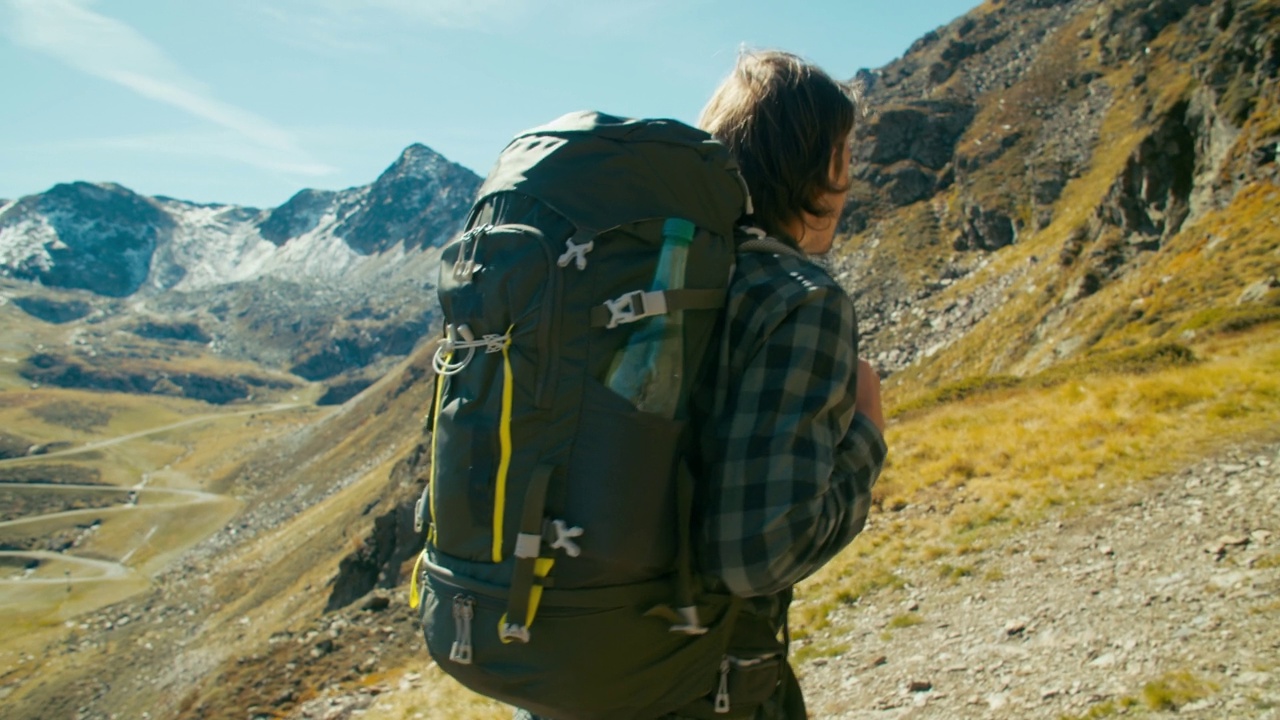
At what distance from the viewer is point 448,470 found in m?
2.61

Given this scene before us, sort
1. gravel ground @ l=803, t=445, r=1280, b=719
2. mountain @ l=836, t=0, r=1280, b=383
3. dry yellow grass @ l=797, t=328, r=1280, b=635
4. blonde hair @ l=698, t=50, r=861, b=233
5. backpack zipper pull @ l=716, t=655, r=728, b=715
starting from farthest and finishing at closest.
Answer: mountain @ l=836, t=0, r=1280, b=383 → dry yellow grass @ l=797, t=328, r=1280, b=635 → gravel ground @ l=803, t=445, r=1280, b=719 → blonde hair @ l=698, t=50, r=861, b=233 → backpack zipper pull @ l=716, t=655, r=728, b=715

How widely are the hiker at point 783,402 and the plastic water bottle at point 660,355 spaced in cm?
20

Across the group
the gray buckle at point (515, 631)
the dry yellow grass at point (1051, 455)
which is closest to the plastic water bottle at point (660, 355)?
the gray buckle at point (515, 631)

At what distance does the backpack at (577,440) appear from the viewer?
8.00 feet

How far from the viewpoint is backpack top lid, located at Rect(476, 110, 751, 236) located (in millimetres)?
2549

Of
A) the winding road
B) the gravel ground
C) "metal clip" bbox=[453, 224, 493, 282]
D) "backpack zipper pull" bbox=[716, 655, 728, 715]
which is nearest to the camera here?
"metal clip" bbox=[453, 224, 493, 282]

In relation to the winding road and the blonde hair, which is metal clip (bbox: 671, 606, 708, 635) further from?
the winding road

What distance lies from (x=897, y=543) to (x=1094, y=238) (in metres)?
37.9

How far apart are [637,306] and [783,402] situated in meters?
0.53

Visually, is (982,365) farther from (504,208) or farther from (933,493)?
(504,208)

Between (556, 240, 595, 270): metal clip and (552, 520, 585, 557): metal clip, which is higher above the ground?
(556, 240, 595, 270): metal clip

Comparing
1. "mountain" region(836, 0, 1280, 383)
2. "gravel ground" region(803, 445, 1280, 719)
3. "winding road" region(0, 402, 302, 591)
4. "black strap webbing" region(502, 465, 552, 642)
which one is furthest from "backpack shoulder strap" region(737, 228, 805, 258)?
"winding road" region(0, 402, 302, 591)

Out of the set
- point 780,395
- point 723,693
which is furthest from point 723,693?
point 780,395

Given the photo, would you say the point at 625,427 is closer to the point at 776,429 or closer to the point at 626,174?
the point at 776,429
